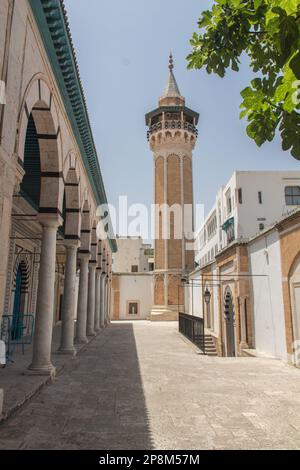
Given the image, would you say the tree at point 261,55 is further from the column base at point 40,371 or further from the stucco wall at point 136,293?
the stucco wall at point 136,293

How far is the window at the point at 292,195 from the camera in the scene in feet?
81.1

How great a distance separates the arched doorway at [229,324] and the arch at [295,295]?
611cm

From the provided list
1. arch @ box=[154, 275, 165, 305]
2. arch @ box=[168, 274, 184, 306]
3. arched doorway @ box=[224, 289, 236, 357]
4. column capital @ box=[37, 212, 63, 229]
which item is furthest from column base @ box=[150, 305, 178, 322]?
column capital @ box=[37, 212, 63, 229]

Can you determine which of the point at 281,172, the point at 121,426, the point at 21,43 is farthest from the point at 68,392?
the point at 281,172

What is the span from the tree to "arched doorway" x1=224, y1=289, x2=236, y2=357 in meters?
13.2

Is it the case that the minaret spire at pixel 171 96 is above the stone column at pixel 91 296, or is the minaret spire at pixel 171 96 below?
above

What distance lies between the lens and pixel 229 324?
1612cm

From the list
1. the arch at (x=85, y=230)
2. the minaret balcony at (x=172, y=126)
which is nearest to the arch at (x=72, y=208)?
the arch at (x=85, y=230)

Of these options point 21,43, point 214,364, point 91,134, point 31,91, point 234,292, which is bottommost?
point 214,364

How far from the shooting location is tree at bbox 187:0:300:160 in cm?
223

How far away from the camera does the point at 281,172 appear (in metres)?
25.2

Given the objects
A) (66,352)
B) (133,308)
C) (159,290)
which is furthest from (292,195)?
(66,352)

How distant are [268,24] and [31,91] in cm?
451

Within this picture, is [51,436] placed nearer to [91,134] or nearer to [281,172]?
[91,134]
